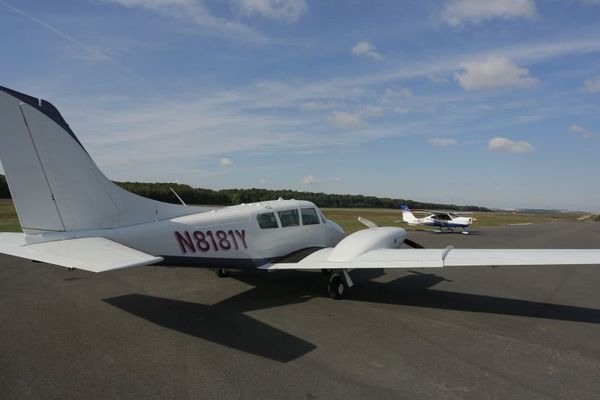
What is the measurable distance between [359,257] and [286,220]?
234 cm

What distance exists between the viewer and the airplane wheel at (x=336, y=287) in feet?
29.7

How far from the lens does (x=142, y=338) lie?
6.21m

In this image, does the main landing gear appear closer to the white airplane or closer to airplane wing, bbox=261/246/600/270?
airplane wing, bbox=261/246/600/270

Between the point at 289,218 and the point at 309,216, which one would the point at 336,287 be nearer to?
the point at 289,218

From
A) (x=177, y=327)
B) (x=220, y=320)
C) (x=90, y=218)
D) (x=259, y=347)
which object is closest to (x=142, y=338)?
(x=177, y=327)

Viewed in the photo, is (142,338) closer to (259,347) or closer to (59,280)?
(259,347)

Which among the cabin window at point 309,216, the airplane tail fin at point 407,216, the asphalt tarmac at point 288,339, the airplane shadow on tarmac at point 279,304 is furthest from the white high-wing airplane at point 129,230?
the airplane tail fin at point 407,216

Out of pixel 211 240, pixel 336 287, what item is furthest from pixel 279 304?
pixel 211 240

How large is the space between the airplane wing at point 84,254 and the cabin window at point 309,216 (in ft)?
16.8

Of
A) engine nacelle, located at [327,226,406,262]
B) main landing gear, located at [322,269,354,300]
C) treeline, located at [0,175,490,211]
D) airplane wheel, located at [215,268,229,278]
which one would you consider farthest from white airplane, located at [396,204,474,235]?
main landing gear, located at [322,269,354,300]

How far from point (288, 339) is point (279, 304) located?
2203 millimetres

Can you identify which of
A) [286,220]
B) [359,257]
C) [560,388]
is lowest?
[560,388]

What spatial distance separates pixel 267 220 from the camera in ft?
32.0

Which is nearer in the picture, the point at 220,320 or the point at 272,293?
the point at 220,320
